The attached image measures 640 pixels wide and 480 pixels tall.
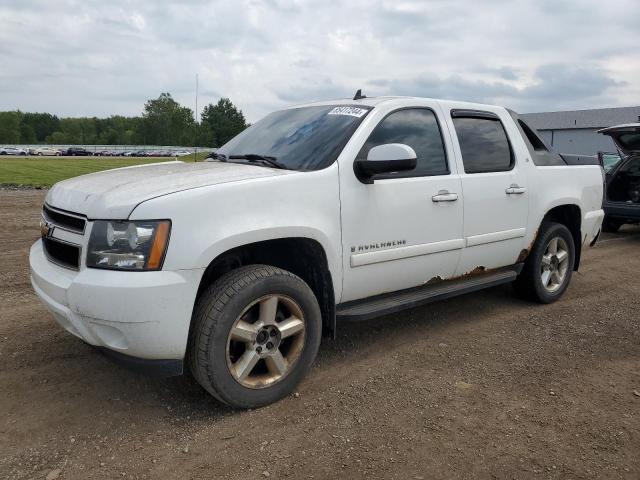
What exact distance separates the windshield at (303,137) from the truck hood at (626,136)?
6.64 m

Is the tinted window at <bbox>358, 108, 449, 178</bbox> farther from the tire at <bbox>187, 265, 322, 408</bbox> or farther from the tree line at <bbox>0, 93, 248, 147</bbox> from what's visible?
the tree line at <bbox>0, 93, 248, 147</bbox>

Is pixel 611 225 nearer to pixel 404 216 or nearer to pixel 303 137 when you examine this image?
pixel 404 216

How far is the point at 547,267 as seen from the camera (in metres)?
5.25

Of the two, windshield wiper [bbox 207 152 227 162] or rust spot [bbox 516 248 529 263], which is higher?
windshield wiper [bbox 207 152 227 162]

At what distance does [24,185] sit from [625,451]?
17419 mm

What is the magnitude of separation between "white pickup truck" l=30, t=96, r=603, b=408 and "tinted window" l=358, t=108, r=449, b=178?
12 millimetres

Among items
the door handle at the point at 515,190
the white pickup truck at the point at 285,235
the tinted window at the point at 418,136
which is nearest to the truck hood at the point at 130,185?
the white pickup truck at the point at 285,235

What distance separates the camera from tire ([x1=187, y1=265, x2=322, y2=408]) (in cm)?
290

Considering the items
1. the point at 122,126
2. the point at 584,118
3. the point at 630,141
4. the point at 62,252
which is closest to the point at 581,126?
the point at 584,118

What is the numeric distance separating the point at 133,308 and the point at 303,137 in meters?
1.71

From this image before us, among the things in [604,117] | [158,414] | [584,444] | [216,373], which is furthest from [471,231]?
[604,117]

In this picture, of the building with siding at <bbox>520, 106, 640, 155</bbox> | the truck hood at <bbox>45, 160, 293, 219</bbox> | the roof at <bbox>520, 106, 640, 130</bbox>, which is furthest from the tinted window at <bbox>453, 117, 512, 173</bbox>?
the roof at <bbox>520, 106, 640, 130</bbox>

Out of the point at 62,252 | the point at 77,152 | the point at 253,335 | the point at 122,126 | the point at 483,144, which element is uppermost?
the point at 122,126

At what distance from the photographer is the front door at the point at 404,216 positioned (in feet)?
11.5
